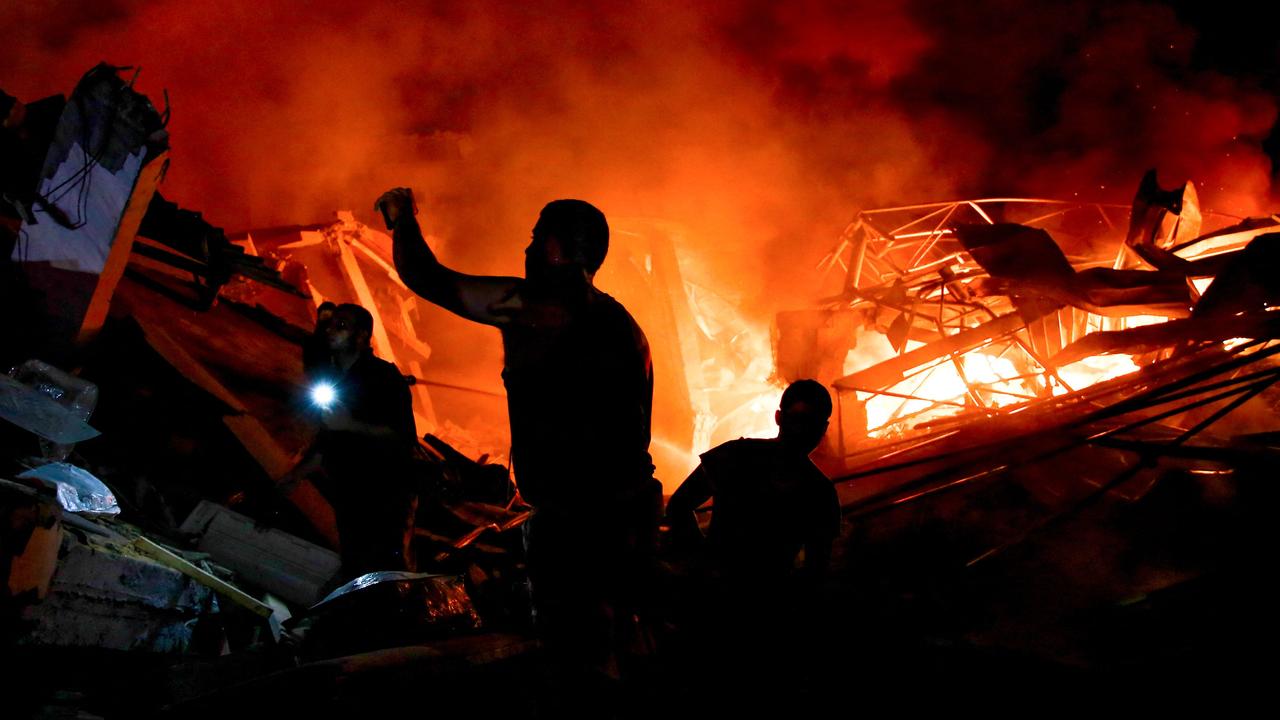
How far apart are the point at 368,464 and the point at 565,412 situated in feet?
7.50

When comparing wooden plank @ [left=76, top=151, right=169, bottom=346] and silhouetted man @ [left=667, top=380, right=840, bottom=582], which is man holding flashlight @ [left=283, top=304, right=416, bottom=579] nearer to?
silhouetted man @ [left=667, top=380, right=840, bottom=582]

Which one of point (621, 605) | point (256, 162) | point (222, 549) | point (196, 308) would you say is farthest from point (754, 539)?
point (256, 162)

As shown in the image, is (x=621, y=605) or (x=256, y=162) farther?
(x=256, y=162)

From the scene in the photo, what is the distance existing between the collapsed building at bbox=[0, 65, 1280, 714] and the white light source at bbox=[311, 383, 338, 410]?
672 millimetres

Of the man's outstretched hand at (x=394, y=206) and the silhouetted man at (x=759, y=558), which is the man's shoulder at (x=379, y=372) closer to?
the man's outstretched hand at (x=394, y=206)

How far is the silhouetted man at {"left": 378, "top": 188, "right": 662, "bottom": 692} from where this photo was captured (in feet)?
6.80

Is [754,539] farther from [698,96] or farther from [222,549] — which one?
[698,96]

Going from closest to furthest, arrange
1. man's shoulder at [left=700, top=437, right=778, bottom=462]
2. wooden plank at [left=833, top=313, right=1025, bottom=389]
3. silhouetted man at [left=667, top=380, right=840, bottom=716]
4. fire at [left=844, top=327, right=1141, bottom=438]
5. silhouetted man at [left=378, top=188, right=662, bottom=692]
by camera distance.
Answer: silhouetted man at [left=667, top=380, right=840, bottom=716] < silhouetted man at [left=378, top=188, right=662, bottom=692] < man's shoulder at [left=700, top=437, right=778, bottom=462] < fire at [left=844, top=327, right=1141, bottom=438] < wooden plank at [left=833, top=313, right=1025, bottom=389]

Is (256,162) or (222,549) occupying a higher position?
(256,162)

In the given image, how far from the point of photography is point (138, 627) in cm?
260

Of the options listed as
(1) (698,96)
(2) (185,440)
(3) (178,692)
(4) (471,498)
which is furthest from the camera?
(1) (698,96)

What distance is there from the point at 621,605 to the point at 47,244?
5011 mm

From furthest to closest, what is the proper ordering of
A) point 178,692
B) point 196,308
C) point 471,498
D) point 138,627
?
point 471,498 → point 196,308 → point 138,627 → point 178,692

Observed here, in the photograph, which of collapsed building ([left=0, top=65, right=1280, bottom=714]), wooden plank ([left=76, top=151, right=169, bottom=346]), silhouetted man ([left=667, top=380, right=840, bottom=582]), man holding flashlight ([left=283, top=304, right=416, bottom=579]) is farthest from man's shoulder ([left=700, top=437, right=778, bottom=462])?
wooden plank ([left=76, top=151, right=169, bottom=346])
